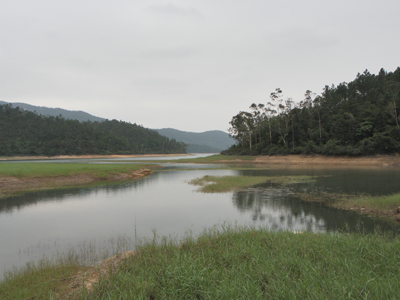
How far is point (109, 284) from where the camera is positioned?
5.02 m

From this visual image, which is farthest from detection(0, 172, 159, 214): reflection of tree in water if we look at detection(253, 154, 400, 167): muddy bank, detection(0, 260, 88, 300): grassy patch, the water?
detection(253, 154, 400, 167): muddy bank

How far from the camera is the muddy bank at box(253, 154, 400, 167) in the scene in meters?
48.0

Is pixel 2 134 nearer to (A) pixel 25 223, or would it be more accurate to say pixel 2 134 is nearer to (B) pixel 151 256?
(A) pixel 25 223

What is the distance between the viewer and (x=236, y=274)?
506 cm

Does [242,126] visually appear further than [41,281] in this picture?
Yes

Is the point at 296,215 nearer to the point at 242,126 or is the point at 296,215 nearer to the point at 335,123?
the point at 335,123

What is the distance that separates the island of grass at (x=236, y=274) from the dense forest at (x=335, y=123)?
2153 inches

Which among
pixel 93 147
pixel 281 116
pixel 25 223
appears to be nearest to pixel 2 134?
pixel 93 147

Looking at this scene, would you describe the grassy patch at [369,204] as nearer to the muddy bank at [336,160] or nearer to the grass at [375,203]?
the grass at [375,203]

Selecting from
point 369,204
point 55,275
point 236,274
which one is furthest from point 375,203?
point 55,275

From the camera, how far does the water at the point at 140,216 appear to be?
1027 centimetres

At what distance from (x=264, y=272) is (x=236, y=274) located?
56 centimetres

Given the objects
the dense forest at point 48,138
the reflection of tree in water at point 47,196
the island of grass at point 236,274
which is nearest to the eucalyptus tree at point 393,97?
the reflection of tree in water at point 47,196

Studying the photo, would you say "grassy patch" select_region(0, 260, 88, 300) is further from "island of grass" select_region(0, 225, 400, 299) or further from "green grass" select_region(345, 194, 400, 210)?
"green grass" select_region(345, 194, 400, 210)
